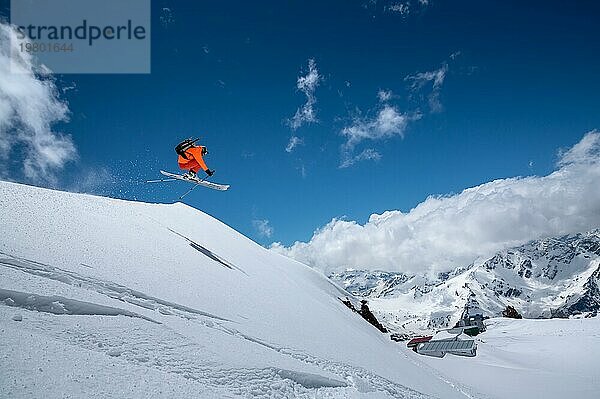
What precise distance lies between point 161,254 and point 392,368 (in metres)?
7.92

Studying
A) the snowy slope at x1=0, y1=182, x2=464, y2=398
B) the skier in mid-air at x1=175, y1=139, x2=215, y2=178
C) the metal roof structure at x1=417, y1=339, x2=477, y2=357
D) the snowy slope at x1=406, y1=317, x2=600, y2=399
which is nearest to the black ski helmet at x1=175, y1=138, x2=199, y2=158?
the skier in mid-air at x1=175, y1=139, x2=215, y2=178

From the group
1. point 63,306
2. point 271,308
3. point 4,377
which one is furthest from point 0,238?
point 271,308

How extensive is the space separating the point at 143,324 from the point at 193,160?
1149 centimetres

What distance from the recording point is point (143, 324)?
645cm

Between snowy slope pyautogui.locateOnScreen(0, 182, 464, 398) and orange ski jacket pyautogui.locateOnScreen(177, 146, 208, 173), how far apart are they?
4.31 m

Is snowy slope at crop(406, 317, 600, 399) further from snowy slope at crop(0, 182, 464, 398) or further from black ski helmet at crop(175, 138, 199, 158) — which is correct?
black ski helmet at crop(175, 138, 199, 158)

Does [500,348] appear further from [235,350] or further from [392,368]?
[235,350]

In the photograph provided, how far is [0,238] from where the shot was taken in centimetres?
765

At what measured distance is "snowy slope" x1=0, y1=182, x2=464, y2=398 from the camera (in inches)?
188

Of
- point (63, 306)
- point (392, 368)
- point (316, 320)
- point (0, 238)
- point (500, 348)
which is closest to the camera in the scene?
point (63, 306)

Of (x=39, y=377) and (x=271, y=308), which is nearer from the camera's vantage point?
(x=39, y=377)

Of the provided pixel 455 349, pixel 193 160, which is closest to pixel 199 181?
pixel 193 160

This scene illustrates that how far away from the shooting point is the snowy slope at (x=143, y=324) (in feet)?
15.7

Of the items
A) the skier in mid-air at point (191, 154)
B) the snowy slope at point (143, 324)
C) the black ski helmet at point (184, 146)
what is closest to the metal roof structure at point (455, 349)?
the snowy slope at point (143, 324)
